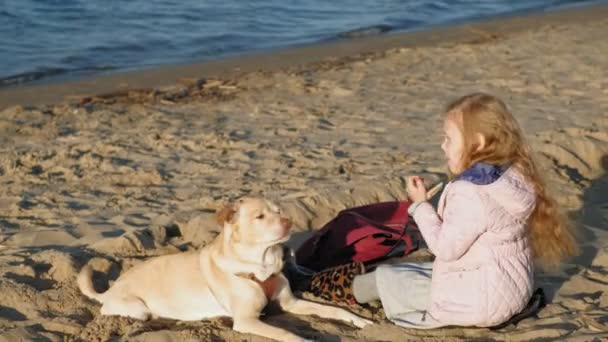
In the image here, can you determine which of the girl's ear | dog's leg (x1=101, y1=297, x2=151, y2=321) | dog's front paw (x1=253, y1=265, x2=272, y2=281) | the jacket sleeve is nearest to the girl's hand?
the jacket sleeve

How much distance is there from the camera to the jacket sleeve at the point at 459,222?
4.20m

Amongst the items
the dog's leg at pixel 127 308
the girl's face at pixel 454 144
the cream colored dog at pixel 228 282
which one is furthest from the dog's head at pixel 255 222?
the girl's face at pixel 454 144

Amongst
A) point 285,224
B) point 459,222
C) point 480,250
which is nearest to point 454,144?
point 459,222

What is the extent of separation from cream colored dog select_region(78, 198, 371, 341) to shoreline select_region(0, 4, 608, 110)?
20.7 ft

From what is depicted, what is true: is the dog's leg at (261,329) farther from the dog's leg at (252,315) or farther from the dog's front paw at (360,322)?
the dog's front paw at (360,322)

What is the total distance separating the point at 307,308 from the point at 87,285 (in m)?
1.25

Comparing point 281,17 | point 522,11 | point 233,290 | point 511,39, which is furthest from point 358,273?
point 522,11

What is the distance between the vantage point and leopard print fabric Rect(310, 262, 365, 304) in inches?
195

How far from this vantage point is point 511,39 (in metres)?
13.4

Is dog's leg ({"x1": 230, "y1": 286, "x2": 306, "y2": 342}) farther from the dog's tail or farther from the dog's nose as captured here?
the dog's tail

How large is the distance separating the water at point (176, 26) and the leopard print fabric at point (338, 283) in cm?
825

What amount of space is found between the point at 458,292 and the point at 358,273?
0.74 metres

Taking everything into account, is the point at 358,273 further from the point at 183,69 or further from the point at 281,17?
the point at 281,17

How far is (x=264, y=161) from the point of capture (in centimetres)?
758
